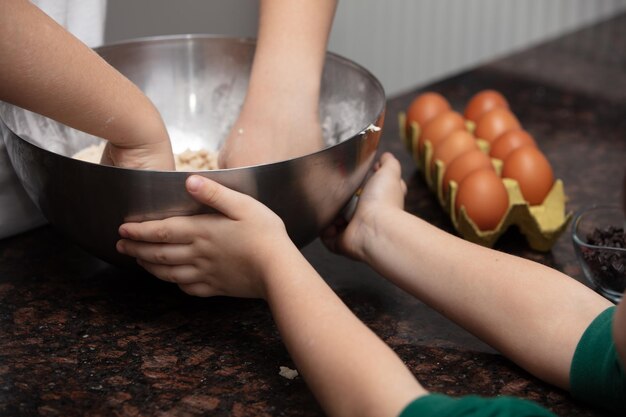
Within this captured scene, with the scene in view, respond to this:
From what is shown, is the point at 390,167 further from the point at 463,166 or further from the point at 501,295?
the point at 501,295

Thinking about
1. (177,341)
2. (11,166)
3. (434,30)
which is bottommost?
(177,341)

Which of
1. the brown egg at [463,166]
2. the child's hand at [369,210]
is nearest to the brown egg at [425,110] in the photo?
the brown egg at [463,166]

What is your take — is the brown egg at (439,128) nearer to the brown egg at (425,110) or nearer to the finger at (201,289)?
the brown egg at (425,110)

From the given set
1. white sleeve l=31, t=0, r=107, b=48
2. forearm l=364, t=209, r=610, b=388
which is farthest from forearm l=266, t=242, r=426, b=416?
white sleeve l=31, t=0, r=107, b=48

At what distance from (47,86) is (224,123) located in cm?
42

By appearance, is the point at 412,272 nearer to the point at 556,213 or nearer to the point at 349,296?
the point at 349,296

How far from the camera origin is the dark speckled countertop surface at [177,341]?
0.77 metres

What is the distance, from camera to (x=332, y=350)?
0.71 m

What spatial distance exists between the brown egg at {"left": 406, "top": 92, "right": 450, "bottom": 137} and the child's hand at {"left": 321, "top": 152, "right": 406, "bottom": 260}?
265mm

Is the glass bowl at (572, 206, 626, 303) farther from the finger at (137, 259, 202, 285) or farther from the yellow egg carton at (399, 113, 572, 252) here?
the finger at (137, 259, 202, 285)

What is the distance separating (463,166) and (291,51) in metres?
0.28

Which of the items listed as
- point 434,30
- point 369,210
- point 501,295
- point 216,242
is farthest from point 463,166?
point 434,30

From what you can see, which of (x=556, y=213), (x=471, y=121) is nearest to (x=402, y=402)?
(x=556, y=213)

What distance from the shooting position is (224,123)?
1167 mm
